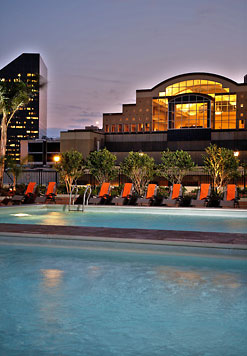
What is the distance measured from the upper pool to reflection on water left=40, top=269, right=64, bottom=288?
4.97 m

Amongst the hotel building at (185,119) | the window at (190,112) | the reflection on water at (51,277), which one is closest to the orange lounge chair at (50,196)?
the reflection on water at (51,277)

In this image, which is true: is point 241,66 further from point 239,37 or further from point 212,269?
point 212,269

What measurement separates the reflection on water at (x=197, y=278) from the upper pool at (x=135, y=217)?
466cm

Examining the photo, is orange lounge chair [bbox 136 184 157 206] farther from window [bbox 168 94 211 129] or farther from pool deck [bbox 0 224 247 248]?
window [bbox 168 94 211 129]

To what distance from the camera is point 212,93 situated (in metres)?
54.9

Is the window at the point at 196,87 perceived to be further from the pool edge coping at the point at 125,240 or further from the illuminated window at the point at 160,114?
the pool edge coping at the point at 125,240

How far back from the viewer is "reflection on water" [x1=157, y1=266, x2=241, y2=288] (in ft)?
20.2

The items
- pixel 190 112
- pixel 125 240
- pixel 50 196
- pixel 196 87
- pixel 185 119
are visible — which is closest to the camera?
pixel 125 240

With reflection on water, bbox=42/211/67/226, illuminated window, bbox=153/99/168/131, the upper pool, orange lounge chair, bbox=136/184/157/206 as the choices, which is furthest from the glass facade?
reflection on water, bbox=42/211/67/226

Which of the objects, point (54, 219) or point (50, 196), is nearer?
point (54, 219)

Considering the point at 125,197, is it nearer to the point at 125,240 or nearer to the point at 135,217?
the point at 135,217

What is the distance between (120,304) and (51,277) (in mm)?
1659

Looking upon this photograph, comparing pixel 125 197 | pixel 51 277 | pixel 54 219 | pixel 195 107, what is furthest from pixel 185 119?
pixel 51 277

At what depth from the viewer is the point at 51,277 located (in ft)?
21.4
